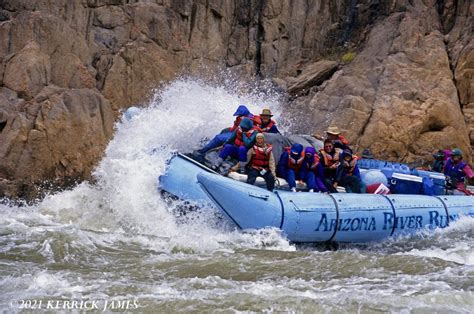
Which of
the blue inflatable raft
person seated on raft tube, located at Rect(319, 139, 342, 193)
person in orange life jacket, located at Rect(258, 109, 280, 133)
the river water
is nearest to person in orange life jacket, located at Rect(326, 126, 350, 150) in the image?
person seated on raft tube, located at Rect(319, 139, 342, 193)

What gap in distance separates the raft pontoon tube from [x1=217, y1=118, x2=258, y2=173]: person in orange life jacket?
82 cm

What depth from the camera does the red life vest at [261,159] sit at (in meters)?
7.47

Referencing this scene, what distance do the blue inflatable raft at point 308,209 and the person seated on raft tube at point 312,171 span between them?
0.46 meters

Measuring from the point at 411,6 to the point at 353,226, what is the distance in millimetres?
8998

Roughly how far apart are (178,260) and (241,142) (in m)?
2.32

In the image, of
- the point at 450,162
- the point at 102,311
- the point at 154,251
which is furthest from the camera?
the point at 450,162

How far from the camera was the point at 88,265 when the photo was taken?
5.86m

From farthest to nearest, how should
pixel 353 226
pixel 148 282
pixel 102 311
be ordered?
pixel 353 226 → pixel 148 282 → pixel 102 311

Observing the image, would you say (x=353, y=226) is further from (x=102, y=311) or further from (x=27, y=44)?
(x=27, y=44)

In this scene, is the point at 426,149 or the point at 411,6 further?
the point at 411,6

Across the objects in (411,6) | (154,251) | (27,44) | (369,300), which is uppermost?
(411,6)

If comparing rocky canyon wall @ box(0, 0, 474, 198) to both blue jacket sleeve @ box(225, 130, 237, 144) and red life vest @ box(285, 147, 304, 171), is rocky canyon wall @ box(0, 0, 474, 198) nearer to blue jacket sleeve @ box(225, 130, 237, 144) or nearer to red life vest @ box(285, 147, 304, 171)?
blue jacket sleeve @ box(225, 130, 237, 144)

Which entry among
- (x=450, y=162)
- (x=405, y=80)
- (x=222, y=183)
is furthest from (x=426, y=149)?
(x=222, y=183)

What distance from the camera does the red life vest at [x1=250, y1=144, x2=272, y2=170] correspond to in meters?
7.47
